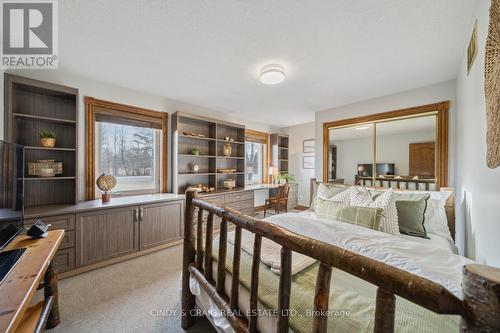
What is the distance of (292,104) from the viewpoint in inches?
144

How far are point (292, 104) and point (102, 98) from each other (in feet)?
10.2

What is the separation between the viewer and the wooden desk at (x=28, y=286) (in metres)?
0.82

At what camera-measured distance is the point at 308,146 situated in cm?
529

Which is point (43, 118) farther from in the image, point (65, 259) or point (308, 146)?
point (308, 146)

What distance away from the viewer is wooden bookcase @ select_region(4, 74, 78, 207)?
2100 millimetres

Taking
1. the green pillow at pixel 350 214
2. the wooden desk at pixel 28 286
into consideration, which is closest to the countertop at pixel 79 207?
the wooden desk at pixel 28 286

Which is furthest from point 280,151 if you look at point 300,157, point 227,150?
point 227,150

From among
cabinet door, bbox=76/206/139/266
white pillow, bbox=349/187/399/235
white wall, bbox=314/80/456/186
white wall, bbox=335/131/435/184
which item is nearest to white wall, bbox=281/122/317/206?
white wall, bbox=314/80/456/186

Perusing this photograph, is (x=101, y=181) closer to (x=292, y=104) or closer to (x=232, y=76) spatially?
(x=232, y=76)

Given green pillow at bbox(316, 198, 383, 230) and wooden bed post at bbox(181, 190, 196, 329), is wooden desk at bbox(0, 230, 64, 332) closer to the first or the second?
wooden bed post at bbox(181, 190, 196, 329)

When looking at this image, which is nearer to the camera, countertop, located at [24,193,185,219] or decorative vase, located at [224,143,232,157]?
countertop, located at [24,193,185,219]

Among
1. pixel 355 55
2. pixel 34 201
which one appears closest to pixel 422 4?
pixel 355 55

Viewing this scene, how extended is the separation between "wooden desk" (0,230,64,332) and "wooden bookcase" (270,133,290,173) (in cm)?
460

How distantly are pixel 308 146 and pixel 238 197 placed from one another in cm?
262
